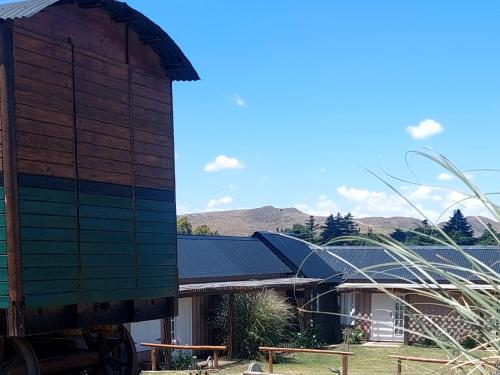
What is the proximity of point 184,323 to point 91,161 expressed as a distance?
10569mm

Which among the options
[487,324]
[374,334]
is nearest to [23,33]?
[487,324]

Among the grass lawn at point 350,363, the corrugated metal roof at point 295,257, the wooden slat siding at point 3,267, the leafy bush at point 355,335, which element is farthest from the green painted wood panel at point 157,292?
the leafy bush at point 355,335

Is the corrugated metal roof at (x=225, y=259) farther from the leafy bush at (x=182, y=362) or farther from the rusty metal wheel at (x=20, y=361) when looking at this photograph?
the rusty metal wheel at (x=20, y=361)

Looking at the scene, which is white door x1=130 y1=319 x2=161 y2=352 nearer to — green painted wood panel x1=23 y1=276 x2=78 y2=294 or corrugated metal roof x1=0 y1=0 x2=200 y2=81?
corrugated metal roof x1=0 y1=0 x2=200 y2=81

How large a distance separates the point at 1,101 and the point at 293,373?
10.2 metres

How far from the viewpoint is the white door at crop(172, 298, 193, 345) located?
17734 millimetres

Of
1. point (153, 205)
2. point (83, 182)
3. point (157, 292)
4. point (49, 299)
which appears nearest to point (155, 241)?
point (153, 205)

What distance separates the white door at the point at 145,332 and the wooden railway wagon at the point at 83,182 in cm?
604

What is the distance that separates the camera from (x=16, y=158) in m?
7.16

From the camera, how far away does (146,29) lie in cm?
921

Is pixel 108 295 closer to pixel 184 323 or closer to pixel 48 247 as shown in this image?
pixel 48 247

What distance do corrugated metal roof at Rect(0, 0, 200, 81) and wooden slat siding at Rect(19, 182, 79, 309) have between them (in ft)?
6.65

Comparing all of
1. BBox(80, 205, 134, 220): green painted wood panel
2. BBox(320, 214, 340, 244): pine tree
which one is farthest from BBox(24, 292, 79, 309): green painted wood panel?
BBox(320, 214, 340, 244): pine tree

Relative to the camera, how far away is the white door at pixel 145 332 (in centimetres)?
1606
